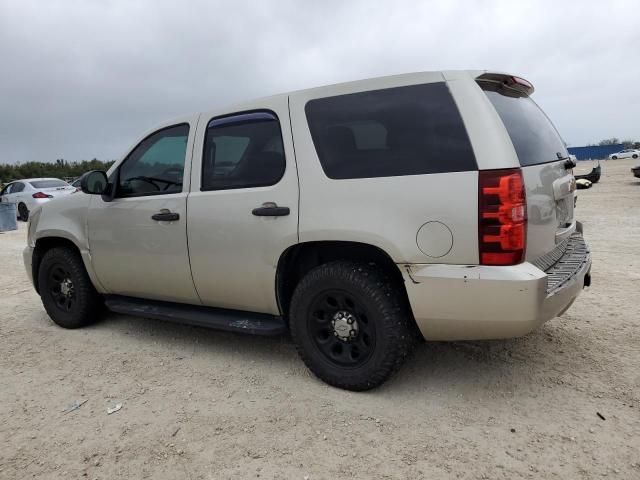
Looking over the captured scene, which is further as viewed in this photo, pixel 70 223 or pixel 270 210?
pixel 70 223

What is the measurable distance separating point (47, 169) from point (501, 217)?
4775cm

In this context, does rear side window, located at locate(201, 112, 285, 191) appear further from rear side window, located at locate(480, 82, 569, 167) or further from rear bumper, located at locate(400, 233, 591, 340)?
rear side window, located at locate(480, 82, 569, 167)

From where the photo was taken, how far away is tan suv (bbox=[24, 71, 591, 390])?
8.64 ft

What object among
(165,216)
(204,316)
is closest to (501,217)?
(204,316)

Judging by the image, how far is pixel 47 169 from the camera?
42.9 meters

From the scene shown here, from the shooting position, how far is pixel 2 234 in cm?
1344

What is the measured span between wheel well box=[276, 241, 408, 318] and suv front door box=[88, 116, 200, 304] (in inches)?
31.6

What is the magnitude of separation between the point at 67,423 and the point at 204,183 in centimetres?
182

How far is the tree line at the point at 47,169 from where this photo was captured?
3884 centimetres

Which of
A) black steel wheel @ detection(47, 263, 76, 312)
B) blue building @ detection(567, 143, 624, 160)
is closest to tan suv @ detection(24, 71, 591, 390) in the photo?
black steel wheel @ detection(47, 263, 76, 312)

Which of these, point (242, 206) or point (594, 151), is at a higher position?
point (594, 151)

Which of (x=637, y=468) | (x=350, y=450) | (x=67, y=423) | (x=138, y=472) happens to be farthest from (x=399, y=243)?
(x=67, y=423)

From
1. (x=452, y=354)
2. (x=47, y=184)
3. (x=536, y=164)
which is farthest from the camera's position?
(x=47, y=184)

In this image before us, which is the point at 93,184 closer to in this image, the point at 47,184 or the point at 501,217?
the point at 501,217
